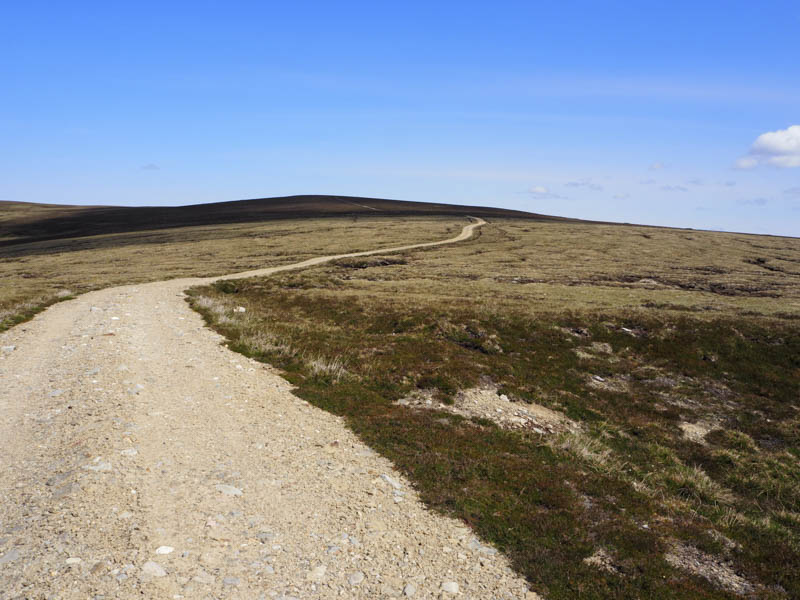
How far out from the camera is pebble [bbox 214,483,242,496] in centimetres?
1084

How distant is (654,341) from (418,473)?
88.9ft

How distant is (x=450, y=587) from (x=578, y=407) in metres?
16.5

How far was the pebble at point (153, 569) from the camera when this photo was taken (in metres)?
8.14

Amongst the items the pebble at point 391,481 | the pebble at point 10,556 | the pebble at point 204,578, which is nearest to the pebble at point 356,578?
the pebble at point 204,578

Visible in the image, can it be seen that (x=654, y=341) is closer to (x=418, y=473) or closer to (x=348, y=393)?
(x=348, y=393)

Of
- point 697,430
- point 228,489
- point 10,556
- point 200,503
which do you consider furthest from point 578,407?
point 10,556

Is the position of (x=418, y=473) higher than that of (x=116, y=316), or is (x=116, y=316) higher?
(x=116, y=316)

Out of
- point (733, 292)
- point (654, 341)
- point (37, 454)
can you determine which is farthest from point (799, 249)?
point (37, 454)

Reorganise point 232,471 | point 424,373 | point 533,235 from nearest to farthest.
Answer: point 232,471 → point 424,373 → point 533,235

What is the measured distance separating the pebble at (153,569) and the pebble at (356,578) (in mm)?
3123

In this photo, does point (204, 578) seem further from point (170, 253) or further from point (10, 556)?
point (170, 253)

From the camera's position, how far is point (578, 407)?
23172 millimetres

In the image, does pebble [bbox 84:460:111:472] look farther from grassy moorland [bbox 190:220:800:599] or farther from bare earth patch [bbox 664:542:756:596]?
bare earth patch [bbox 664:542:756:596]

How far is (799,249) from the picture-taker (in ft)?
336
